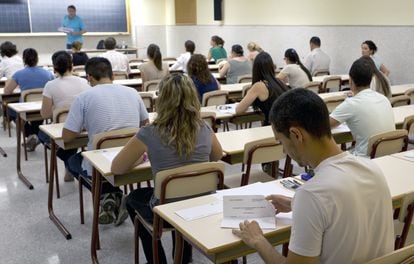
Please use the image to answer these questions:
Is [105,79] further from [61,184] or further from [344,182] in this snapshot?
[344,182]

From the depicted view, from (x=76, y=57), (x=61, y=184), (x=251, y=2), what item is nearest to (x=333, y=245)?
(x=61, y=184)

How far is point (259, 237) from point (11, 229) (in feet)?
8.61

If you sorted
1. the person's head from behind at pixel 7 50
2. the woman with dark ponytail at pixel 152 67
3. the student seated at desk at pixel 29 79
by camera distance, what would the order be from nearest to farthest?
the student seated at desk at pixel 29 79, the person's head from behind at pixel 7 50, the woman with dark ponytail at pixel 152 67

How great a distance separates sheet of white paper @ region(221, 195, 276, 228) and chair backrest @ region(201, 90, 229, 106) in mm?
3320

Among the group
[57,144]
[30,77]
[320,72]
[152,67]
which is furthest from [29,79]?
[320,72]

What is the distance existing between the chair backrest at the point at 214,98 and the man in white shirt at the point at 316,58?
346 centimetres

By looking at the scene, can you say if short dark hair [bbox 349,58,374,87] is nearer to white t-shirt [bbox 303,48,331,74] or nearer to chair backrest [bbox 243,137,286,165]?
chair backrest [bbox 243,137,286,165]

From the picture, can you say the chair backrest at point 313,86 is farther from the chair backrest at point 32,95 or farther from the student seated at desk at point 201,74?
the chair backrest at point 32,95

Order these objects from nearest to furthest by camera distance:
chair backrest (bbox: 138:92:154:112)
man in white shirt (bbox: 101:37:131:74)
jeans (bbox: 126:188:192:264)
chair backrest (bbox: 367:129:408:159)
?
jeans (bbox: 126:188:192:264), chair backrest (bbox: 367:129:408:159), chair backrest (bbox: 138:92:154:112), man in white shirt (bbox: 101:37:131:74)

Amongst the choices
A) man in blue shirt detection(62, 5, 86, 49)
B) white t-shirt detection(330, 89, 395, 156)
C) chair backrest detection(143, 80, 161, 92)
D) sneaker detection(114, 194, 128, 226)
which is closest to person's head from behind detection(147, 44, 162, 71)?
chair backrest detection(143, 80, 161, 92)

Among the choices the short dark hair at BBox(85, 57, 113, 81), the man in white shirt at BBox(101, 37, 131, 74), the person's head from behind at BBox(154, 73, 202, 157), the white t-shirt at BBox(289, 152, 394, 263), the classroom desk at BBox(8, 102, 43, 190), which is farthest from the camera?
the man in white shirt at BBox(101, 37, 131, 74)

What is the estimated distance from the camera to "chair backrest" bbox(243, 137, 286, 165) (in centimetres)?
294

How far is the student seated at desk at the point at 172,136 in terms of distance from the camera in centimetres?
247

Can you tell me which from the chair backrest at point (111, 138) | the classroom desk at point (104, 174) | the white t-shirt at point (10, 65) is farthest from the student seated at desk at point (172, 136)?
the white t-shirt at point (10, 65)
